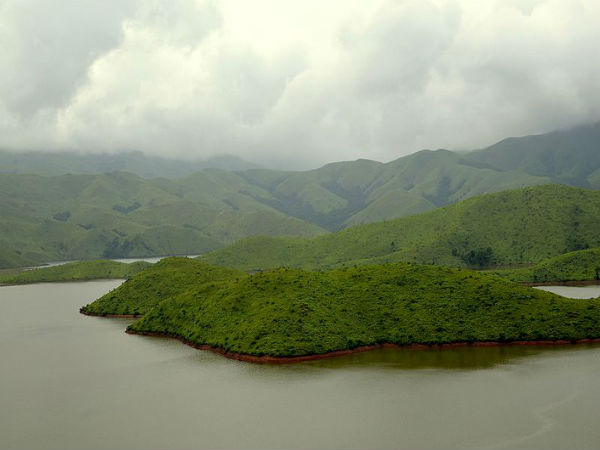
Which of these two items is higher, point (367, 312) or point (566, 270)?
point (566, 270)

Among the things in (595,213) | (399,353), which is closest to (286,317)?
(399,353)

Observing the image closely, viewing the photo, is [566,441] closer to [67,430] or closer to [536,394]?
[536,394]

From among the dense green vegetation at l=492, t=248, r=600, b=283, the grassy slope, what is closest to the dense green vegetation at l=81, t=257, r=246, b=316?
the grassy slope

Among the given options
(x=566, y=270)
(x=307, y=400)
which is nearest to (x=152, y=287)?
(x=307, y=400)

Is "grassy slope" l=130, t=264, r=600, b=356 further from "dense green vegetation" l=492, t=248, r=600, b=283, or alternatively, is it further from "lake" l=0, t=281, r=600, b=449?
"dense green vegetation" l=492, t=248, r=600, b=283

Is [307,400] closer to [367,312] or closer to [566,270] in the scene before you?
[367,312]

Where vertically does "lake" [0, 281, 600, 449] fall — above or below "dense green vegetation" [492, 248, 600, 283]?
below
